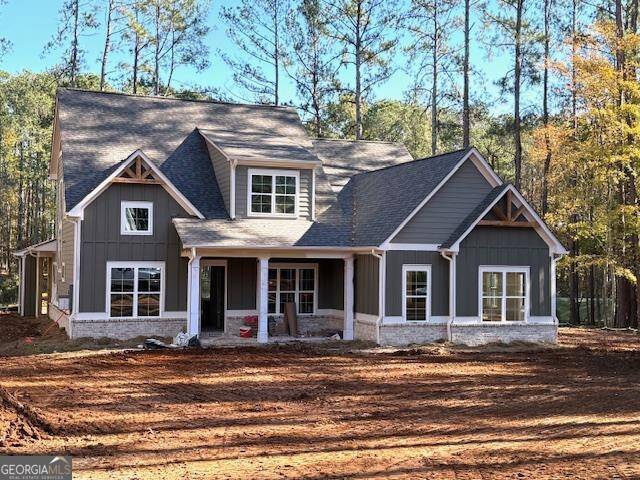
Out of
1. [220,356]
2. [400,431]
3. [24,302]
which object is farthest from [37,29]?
[400,431]

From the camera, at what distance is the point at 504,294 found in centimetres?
2019

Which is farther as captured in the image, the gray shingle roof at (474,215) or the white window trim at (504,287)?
the white window trim at (504,287)

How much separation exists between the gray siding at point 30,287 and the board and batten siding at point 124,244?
972 cm

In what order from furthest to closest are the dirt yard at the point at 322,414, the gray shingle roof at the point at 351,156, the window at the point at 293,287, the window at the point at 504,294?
the gray shingle roof at the point at 351,156 → the window at the point at 293,287 → the window at the point at 504,294 → the dirt yard at the point at 322,414

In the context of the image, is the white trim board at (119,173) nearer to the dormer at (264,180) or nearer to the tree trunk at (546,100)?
the dormer at (264,180)

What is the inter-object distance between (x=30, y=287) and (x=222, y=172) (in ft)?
37.8

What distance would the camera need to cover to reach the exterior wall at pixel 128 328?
18.9m

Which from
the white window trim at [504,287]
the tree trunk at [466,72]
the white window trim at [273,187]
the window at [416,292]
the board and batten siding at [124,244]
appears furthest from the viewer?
the tree trunk at [466,72]

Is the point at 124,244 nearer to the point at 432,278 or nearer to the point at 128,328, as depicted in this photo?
the point at 128,328

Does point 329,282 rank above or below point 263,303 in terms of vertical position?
above

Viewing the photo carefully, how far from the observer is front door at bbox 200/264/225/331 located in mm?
22023

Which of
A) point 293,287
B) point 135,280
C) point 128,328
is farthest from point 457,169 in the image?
point 128,328

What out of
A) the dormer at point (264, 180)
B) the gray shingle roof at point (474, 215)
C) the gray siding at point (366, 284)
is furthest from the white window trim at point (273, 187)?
the gray shingle roof at point (474, 215)

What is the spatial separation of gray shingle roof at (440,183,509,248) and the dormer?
456 centimetres
